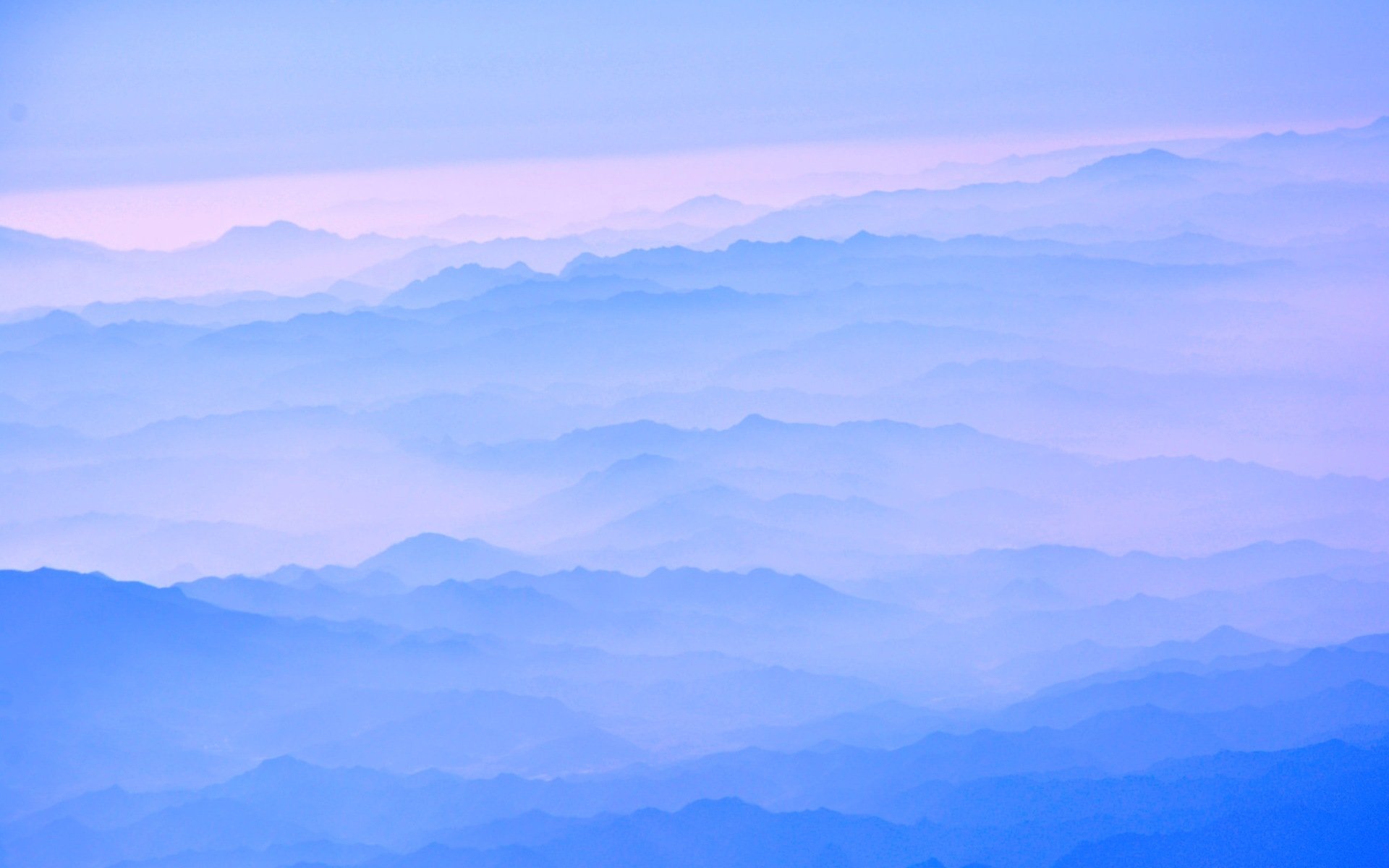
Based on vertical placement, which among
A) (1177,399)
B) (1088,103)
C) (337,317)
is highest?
(1088,103)

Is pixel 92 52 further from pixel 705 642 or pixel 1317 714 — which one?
pixel 1317 714

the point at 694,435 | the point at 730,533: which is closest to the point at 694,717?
the point at 730,533

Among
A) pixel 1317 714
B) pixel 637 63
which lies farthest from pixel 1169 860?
pixel 637 63

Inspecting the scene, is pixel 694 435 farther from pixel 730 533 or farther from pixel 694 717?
pixel 694 717
